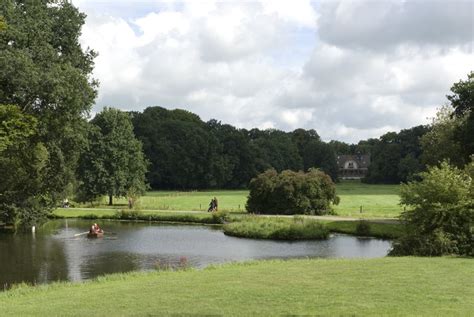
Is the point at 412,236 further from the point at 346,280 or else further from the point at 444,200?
the point at 346,280

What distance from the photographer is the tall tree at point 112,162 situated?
72.2 meters

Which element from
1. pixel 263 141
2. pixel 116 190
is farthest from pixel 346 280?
pixel 263 141

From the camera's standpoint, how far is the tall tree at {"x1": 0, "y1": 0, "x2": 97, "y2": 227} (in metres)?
23.3

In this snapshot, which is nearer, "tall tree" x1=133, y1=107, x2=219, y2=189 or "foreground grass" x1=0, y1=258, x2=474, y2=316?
"foreground grass" x1=0, y1=258, x2=474, y2=316

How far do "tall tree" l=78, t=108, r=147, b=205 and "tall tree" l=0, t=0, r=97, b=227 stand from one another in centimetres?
4158

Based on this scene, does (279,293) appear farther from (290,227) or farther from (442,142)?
(442,142)

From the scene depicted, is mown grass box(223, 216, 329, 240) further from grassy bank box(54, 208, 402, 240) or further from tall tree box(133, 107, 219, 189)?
tall tree box(133, 107, 219, 189)

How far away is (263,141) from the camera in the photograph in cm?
14500

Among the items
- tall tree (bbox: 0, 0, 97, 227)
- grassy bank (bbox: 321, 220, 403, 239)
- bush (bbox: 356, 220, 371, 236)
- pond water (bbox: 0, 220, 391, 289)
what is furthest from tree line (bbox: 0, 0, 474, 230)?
bush (bbox: 356, 220, 371, 236)

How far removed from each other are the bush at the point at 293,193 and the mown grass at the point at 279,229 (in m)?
9.12

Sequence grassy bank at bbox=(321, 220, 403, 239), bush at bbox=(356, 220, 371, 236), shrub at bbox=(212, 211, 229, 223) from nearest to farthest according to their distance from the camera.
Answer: grassy bank at bbox=(321, 220, 403, 239) < bush at bbox=(356, 220, 371, 236) < shrub at bbox=(212, 211, 229, 223)

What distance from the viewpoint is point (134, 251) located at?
34.2 meters

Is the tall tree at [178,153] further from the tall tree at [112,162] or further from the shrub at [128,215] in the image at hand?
the shrub at [128,215]

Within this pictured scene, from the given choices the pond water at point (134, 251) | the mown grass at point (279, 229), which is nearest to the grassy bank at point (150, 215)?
the pond water at point (134, 251)
